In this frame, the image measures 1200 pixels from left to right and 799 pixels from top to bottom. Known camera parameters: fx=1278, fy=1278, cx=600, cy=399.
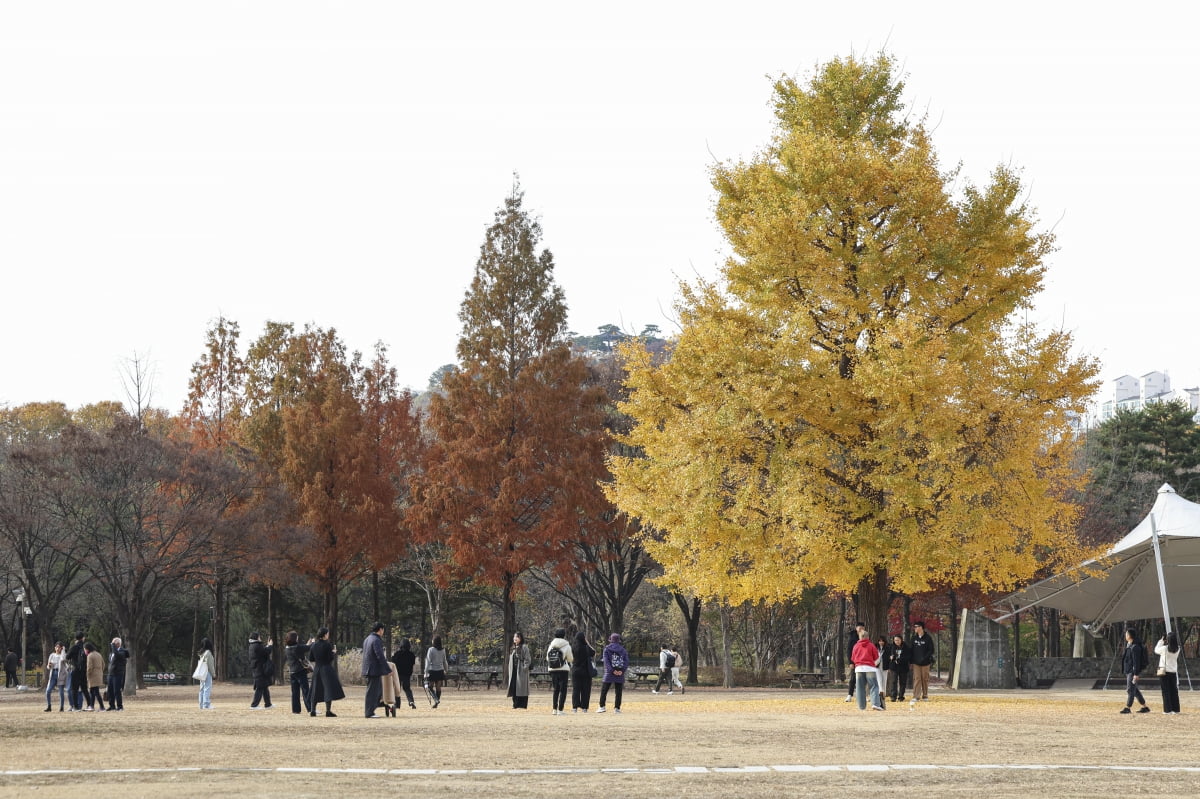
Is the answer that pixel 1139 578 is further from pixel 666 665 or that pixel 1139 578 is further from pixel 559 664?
pixel 559 664

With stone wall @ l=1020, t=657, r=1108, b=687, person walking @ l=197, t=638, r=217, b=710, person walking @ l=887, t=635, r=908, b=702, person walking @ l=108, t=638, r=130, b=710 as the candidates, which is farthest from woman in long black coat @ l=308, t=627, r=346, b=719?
stone wall @ l=1020, t=657, r=1108, b=687

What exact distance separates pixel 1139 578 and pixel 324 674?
24932 mm

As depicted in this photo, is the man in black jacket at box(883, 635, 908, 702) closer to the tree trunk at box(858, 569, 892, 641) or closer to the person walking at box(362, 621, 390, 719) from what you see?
the tree trunk at box(858, 569, 892, 641)

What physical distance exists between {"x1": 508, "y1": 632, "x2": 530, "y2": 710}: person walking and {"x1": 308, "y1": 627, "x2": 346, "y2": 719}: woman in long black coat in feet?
12.0

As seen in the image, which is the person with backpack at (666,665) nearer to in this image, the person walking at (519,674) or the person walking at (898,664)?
the person walking at (898,664)

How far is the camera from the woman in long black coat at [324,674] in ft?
74.5

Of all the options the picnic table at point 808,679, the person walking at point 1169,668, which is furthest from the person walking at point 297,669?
the picnic table at point 808,679

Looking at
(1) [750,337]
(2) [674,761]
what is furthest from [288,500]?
(2) [674,761]

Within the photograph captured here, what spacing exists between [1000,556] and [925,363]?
470 cm

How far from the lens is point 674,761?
1373 cm

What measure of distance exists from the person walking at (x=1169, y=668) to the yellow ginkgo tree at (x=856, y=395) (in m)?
4.38

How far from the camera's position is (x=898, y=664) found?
27219 millimetres

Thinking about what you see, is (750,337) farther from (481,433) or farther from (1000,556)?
(481,433)

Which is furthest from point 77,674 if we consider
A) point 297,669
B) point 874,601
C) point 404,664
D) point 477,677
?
point 874,601
